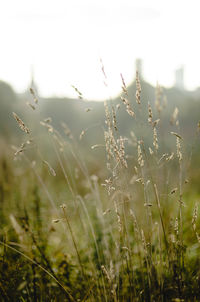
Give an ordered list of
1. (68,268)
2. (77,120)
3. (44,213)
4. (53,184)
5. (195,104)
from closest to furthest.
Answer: (68,268)
(44,213)
(53,184)
(195,104)
(77,120)

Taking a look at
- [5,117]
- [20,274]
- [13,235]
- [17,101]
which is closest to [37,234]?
[13,235]

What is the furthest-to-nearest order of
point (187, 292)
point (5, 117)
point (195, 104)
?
point (195, 104) → point (5, 117) → point (187, 292)

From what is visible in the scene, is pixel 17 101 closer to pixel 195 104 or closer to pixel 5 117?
pixel 5 117

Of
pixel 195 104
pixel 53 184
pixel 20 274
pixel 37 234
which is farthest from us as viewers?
pixel 195 104

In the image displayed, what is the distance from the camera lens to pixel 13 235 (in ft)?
7.55

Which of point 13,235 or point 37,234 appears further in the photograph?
point 13,235

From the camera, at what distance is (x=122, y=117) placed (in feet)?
72.2

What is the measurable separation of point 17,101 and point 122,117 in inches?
321

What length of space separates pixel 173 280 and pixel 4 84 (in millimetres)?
21322

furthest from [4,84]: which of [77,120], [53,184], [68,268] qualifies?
[68,268]

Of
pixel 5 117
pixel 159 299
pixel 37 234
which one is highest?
pixel 5 117

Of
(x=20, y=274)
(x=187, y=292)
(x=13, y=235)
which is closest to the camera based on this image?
(x=187, y=292)

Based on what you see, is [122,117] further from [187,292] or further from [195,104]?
[187,292]

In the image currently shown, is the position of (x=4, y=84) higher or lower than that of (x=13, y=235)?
higher
